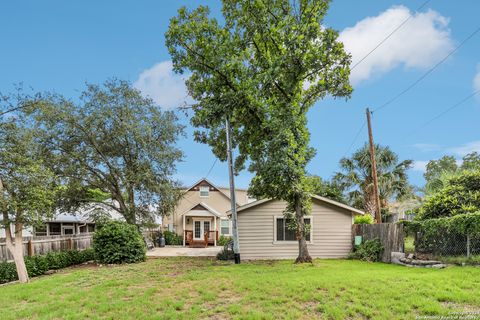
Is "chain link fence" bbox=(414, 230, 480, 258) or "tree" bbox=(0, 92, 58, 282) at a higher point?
"tree" bbox=(0, 92, 58, 282)

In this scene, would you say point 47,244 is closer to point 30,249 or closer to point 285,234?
point 30,249

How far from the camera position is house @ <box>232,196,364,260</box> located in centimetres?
1678

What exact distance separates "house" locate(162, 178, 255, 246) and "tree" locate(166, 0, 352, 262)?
1294 centimetres

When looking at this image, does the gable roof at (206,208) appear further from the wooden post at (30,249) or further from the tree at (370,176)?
the wooden post at (30,249)

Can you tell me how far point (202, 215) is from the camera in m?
27.5

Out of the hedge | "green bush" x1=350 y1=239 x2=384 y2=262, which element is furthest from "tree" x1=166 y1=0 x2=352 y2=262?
the hedge

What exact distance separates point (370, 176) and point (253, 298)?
2070cm

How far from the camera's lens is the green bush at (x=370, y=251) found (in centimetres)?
1445

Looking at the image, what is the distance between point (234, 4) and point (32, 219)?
39.0ft

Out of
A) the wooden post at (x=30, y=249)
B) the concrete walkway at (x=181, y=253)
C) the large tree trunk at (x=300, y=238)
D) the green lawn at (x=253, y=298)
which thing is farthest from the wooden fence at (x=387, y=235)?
the wooden post at (x=30, y=249)

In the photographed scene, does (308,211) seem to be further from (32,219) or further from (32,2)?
(32,2)

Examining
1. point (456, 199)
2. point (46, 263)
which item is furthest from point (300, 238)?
point (46, 263)

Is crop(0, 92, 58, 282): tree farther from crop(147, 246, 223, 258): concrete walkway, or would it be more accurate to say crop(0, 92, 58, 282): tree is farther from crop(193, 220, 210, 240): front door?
crop(193, 220, 210, 240): front door

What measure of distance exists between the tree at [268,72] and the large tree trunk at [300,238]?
41mm
